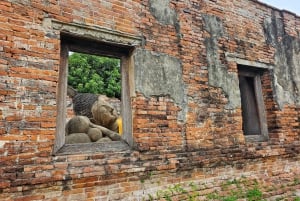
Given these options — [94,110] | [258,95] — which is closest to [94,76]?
[94,110]

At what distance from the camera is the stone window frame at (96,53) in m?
3.22

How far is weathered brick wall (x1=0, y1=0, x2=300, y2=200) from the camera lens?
2.84m

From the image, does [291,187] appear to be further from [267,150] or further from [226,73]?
[226,73]

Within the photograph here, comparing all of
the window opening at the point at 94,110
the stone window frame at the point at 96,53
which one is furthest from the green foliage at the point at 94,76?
the stone window frame at the point at 96,53

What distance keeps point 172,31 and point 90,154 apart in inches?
95.6

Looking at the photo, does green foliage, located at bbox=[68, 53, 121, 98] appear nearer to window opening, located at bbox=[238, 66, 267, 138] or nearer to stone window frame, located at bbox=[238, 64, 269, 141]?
window opening, located at bbox=[238, 66, 267, 138]

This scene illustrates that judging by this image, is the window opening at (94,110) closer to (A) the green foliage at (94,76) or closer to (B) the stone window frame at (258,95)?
(B) the stone window frame at (258,95)

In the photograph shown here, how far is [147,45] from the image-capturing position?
3887mm

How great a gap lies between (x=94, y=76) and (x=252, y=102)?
12.0 meters

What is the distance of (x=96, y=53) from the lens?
11.9 feet

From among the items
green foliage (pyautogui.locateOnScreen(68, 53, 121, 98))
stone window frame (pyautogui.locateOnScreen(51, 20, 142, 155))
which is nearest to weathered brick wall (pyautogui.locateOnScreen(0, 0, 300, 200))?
stone window frame (pyautogui.locateOnScreen(51, 20, 142, 155))

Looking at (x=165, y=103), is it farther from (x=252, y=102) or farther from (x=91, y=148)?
(x=252, y=102)

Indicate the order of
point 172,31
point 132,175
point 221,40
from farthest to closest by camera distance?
point 221,40
point 172,31
point 132,175

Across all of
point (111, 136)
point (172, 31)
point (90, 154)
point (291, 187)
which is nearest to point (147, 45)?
point (172, 31)
